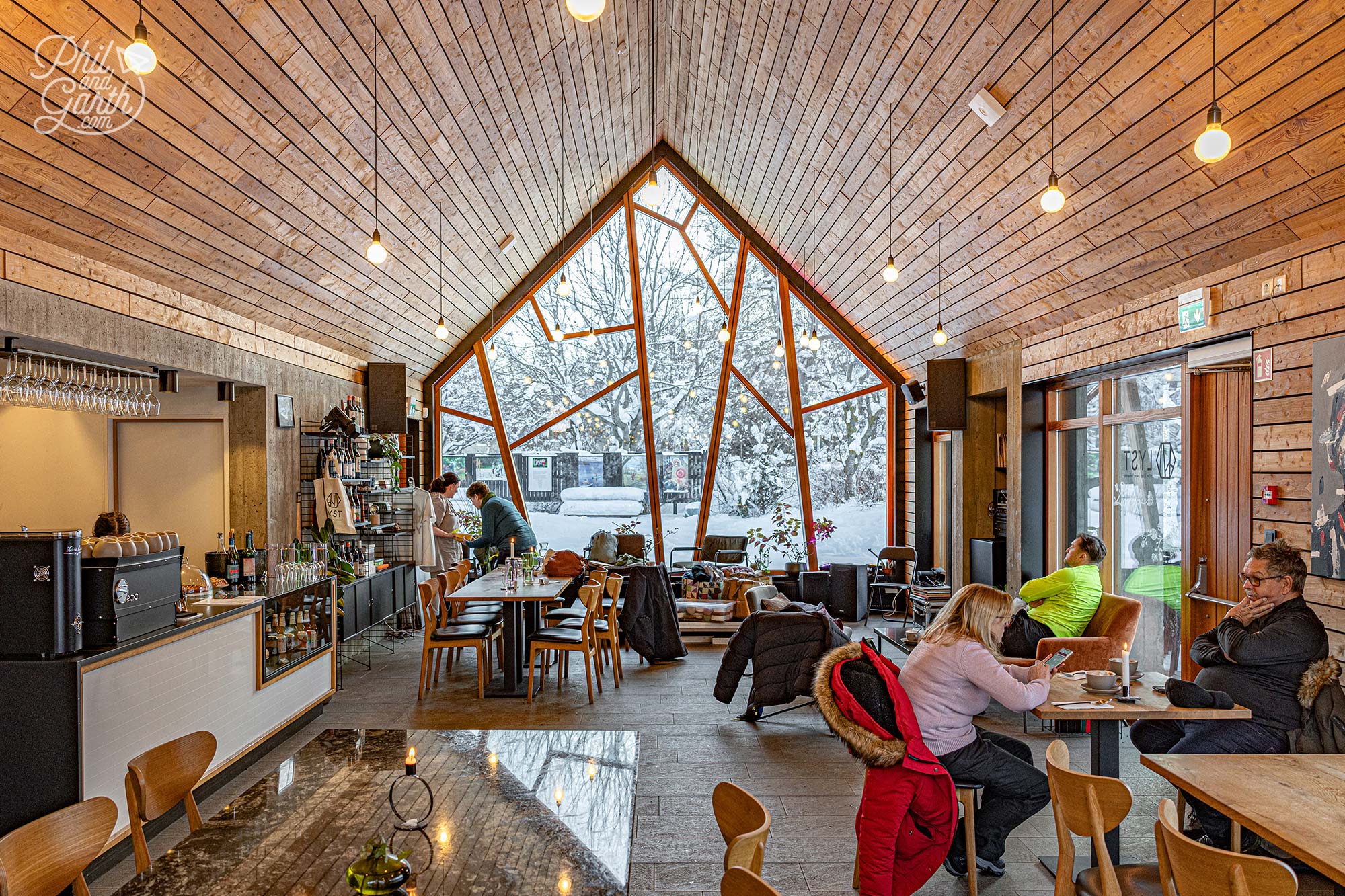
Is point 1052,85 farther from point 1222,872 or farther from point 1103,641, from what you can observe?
point 1222,872

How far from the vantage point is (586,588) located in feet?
22.5

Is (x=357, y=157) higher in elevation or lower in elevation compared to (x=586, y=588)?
higher

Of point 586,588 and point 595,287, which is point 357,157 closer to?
point 586,588

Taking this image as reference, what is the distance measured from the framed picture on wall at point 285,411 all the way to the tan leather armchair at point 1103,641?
6.19 meters

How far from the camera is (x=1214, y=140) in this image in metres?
3.45

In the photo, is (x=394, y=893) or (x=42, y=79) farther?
(x=42, y=79)

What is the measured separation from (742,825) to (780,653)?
3.88m

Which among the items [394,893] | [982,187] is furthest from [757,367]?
[394,893]

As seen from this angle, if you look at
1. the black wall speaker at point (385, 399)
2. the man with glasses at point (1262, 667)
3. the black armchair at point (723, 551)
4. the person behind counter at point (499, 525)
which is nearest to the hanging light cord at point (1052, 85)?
the man with glasses at point (1262, 667)

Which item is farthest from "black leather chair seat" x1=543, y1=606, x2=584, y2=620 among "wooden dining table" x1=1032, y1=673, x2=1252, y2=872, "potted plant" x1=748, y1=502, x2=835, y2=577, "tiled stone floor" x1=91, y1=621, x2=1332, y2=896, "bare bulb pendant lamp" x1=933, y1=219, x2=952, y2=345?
"wooden dining table" x1=1032, y1=673, x2=1252, y2=872

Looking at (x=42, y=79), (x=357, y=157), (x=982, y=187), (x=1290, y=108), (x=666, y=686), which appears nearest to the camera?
(x=42, y=79)

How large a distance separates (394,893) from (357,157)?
5.27 m

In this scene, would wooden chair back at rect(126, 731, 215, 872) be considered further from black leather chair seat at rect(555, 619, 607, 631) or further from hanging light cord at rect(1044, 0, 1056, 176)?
hanging light cord at rect(1044, 0, 1056, 176)

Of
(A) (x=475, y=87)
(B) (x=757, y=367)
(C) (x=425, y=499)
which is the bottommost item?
(C) (x=425, y=499)
